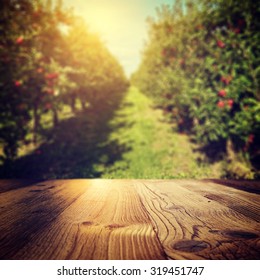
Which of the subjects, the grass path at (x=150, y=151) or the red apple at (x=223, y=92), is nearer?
the red apple at (x=223, y=92)

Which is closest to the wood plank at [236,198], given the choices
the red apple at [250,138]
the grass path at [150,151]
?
the grass path at [150,151]

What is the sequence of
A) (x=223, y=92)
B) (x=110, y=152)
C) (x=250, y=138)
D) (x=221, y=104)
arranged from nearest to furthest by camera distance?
(x=250, y=138) → (x=223, y=92) → (x=221, y=104) → (x=110, y=152)

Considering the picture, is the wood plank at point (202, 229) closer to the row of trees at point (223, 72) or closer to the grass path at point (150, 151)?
the grass path at point (150, 151)

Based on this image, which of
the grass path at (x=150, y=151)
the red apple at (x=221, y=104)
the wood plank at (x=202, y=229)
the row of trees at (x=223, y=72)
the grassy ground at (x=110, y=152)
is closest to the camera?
the wood plank at (x=202, y=229)

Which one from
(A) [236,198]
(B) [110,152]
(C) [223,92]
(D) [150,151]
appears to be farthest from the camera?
(B) [110,152]

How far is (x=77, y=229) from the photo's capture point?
1.04m

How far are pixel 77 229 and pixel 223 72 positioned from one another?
914 cm

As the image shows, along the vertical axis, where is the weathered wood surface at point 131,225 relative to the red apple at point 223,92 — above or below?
below

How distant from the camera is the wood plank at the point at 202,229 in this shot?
0.83m

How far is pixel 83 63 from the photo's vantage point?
19047 mm

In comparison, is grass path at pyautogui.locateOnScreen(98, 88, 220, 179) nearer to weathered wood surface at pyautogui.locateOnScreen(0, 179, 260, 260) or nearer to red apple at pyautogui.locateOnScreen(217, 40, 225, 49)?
red apple at pyautogui.locateOnScreen(217, 40, 225, 49)

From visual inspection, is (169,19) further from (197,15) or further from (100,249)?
(100,249)

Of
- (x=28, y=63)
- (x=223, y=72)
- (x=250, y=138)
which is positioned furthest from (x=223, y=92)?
(x=28, y=63)

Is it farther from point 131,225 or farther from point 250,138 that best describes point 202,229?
point 250,138
